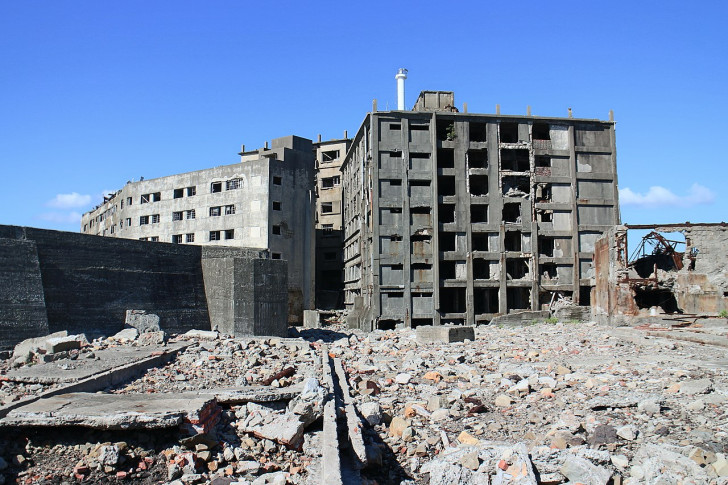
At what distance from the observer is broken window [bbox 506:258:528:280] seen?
28.6 metres

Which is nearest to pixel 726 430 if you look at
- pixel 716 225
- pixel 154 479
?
pixel 154 479

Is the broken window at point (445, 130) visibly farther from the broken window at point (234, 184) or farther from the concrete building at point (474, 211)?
the broken window at point (234, 184)

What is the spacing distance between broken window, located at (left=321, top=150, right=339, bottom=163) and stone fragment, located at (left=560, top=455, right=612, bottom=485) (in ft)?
130

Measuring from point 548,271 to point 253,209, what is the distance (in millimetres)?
16641

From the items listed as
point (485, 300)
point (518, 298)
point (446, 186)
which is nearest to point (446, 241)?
point (446, 186)

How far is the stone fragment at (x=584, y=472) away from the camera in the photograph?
5781 mm

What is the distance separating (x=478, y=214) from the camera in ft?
97.0

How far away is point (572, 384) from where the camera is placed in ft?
31.9

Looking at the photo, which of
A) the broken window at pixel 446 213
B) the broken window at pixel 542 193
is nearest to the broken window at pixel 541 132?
the broken window at pixel 542 193

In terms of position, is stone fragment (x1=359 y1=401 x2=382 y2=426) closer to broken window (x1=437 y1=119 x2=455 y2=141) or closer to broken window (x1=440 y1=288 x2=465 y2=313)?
broken window (x1=440 y1=288 x2=465 y2=313)

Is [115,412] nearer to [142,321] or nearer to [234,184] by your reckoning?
[142,321]

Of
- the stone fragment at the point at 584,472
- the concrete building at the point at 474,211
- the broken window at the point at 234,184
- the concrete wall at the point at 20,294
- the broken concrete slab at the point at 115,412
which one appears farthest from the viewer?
the broken window at the point at 234,184

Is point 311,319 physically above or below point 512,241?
below

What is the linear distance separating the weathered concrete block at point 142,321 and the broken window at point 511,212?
63.6ft
